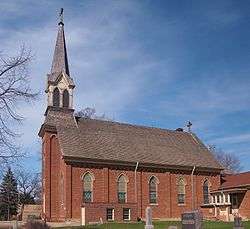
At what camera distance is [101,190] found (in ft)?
167

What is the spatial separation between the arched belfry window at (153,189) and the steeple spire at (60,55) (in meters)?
15.7

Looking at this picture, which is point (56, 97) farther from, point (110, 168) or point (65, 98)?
point (110, 168)

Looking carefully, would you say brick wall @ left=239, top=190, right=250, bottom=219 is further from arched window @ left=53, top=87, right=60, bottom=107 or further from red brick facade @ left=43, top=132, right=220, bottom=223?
arched window @ left=53, top=87, right=60, bottom=107

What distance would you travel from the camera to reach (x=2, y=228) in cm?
3816

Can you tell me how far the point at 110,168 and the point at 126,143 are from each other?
513cm

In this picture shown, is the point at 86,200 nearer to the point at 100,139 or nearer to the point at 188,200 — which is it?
the point at 100,139

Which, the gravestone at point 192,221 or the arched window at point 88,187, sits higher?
the arched window at point 88,187

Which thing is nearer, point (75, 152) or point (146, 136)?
point (75, 152)

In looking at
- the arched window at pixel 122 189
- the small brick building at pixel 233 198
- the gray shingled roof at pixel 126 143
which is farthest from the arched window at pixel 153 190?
the small brick building at pixel 233 198

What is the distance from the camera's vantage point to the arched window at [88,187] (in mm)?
50031

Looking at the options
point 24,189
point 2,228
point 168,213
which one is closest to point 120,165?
point 168,213

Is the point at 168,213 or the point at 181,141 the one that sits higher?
the point at 181,141

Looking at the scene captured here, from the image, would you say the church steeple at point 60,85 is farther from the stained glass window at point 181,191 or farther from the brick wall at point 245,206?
the brick wall at point 245,206

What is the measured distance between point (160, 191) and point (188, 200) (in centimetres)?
427
